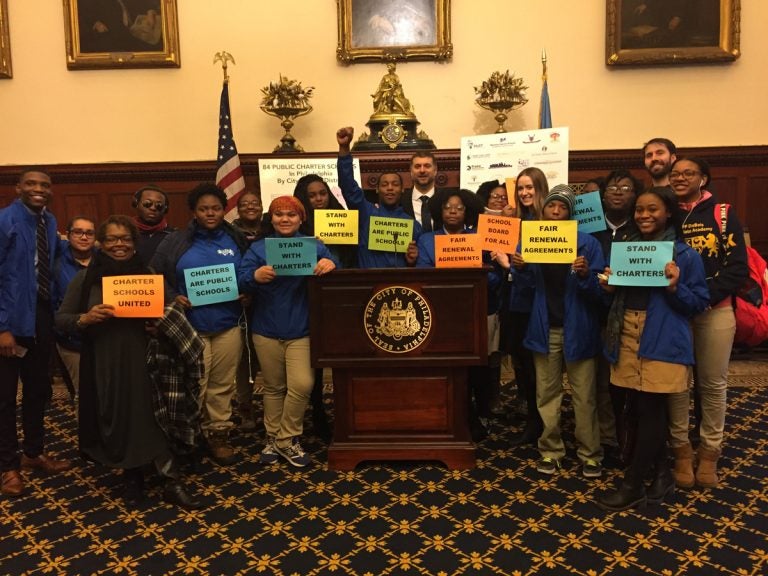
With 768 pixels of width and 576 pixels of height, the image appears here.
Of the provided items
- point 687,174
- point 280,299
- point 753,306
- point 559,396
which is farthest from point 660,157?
point 280,299

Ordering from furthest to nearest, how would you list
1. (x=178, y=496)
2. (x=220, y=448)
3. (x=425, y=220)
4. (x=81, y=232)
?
(x=425, y=220), (x=81, y=232), (x=220, y=448), (x=178, y=496)

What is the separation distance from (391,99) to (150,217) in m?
2.99

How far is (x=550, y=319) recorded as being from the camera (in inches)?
124

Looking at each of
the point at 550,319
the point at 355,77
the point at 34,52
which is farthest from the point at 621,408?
the point at 34,52

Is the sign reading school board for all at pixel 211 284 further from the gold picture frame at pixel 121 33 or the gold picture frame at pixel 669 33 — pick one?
the gold picture frame at pixel 669 33

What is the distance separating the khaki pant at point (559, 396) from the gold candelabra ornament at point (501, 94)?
3.34m

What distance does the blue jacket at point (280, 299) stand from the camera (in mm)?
3277

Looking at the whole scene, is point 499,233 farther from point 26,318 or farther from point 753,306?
point 26,318

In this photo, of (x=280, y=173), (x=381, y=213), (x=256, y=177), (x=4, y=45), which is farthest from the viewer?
(x=4, y=45)

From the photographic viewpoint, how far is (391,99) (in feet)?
19.1

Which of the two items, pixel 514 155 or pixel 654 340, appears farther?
pixel 514 155

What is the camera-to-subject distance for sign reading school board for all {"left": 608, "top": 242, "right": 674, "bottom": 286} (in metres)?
2.59

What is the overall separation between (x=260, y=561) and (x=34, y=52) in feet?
20.5

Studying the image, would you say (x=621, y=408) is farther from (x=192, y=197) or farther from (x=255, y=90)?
(x=255, y=90)
